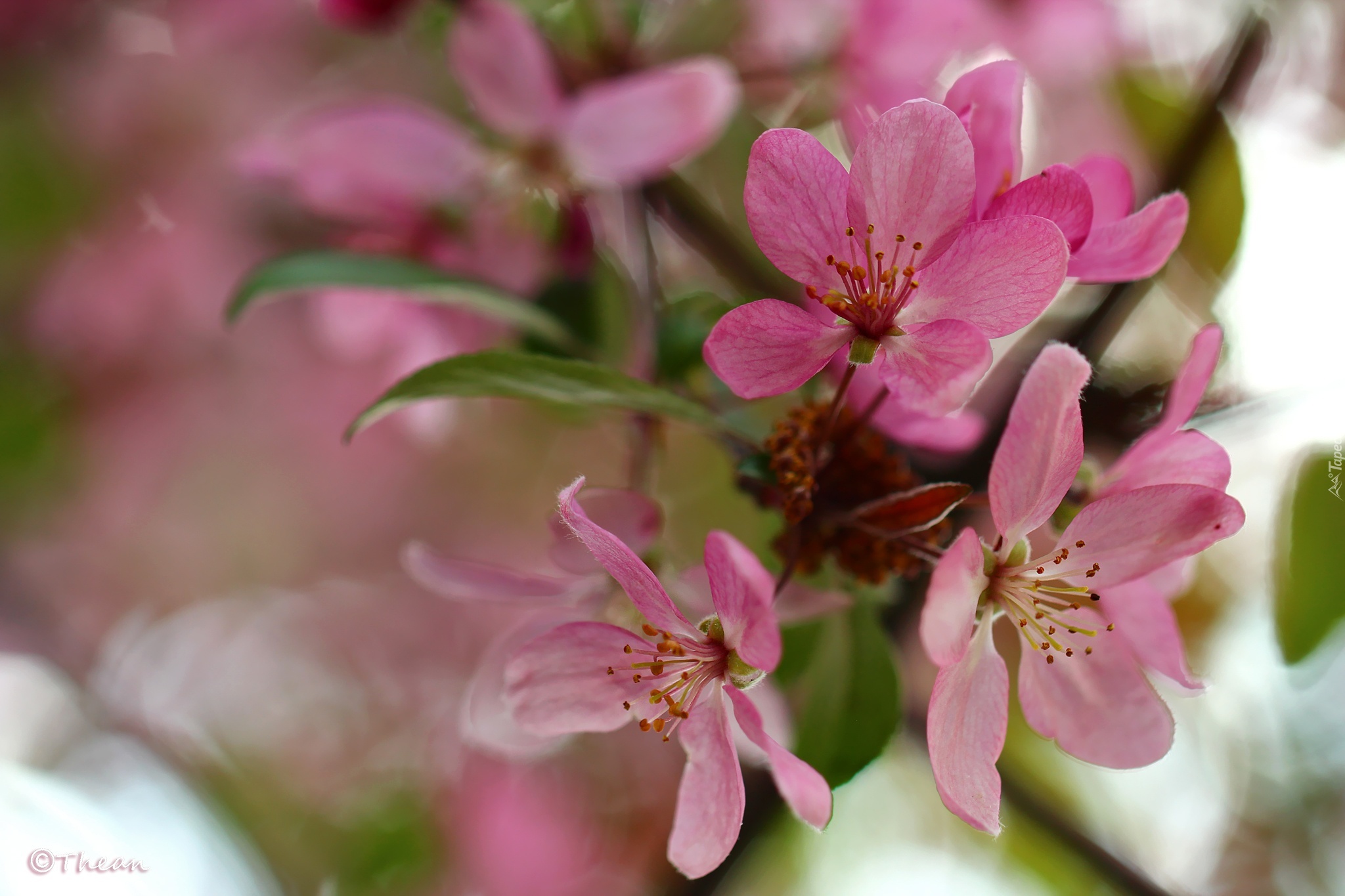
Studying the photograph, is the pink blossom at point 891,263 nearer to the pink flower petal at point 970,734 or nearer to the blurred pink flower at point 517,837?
the pink flower petal at point 970,734

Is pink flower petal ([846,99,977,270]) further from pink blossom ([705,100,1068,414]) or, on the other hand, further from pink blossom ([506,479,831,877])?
pink blossom ([506,479,831,877])

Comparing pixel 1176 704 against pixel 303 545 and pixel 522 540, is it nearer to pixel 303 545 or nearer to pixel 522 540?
pixel 522 540

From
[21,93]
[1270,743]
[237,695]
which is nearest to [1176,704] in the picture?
[1270,743]

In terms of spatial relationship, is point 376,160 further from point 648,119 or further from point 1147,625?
point 1147,625

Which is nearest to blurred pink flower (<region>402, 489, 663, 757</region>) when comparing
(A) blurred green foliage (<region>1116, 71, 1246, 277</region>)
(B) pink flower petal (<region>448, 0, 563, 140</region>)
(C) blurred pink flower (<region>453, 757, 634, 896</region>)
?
(B) pink flower petal (<region>448, 0, 563, 140</region>)

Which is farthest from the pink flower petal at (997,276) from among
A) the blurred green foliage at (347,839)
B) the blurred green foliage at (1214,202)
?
the blurred green foliage at (347,839)

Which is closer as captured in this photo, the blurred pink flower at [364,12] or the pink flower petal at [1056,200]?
the pink flower petal at [1056,200]
